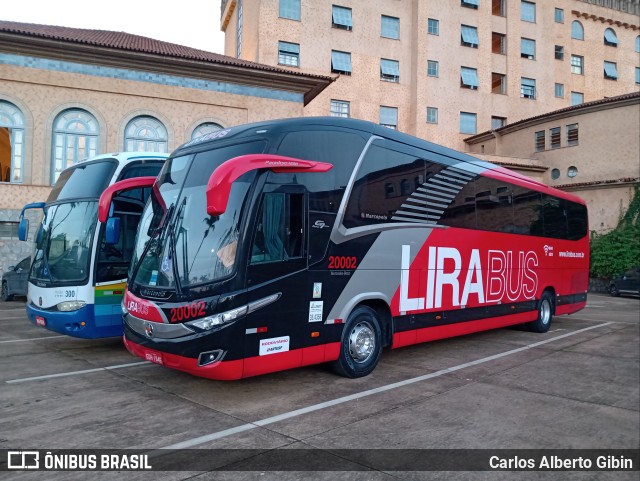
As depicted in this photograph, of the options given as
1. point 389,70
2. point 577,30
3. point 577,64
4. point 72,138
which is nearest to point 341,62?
point 389,70

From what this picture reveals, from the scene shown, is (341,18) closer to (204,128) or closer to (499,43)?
(499,43)

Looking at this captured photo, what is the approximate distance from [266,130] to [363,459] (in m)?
4.05

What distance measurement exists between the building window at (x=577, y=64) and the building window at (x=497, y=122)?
362 inches

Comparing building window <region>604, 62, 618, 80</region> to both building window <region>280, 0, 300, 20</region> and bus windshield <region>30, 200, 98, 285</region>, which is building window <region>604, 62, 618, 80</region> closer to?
building window <region>280, 0, 300, 20</region>

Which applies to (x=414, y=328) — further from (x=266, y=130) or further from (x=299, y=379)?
(x=266, y=130)

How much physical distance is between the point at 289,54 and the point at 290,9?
3.06 meters

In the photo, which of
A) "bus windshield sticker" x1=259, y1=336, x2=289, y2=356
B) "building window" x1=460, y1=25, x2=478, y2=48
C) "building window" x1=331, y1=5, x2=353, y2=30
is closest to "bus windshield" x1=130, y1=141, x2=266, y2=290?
"bus windshield sticker" x1=259, y1=336, x2=289, y2=356

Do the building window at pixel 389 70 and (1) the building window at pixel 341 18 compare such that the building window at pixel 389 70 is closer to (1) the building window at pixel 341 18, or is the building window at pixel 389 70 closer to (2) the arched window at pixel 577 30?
(1) the building window at pixel 341 18

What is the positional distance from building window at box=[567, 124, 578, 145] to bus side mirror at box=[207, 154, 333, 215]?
3051 centimetres

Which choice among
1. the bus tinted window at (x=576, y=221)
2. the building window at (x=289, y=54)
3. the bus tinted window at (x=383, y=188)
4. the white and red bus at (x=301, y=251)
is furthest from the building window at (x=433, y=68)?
the bus tinted window at (x=383, y=188)

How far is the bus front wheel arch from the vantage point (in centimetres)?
1243

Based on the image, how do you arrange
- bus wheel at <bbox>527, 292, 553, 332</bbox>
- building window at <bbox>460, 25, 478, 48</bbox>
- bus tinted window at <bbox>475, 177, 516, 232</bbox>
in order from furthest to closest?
1. building window at <bbox>460, 25, 478, 48</bbox>
2. bus wheel at <bbox>527, 292, 553, 332</bbox>
3. bus tinted window at <bbox>475, 177, 516, 232</bbox>

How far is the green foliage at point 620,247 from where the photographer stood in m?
27.7

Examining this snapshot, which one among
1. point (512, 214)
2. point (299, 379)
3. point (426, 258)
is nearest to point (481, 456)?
point (299, 379)
